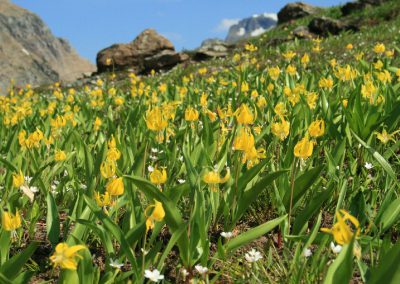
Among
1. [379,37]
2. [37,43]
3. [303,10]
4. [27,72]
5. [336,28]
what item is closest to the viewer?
[379,37]

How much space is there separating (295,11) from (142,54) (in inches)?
436

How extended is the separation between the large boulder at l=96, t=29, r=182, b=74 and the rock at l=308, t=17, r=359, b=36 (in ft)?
16.1

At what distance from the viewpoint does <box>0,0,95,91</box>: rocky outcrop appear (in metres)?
20.9

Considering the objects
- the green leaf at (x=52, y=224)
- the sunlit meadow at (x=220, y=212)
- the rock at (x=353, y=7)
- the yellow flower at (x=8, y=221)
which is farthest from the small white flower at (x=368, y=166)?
the rock at (x=353, y=7)

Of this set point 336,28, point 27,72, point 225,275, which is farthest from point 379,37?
point 27,72

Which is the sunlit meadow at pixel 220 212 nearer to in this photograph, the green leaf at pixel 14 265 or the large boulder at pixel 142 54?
the green leaf at pixel 14 265

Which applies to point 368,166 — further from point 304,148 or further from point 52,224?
point 52,224

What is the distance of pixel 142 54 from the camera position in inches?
631

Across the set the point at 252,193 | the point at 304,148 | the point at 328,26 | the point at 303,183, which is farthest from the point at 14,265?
the point at 328,26

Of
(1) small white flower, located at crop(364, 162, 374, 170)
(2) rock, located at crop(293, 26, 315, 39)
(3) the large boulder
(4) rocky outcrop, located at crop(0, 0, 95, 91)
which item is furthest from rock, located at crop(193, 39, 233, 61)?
(1) small white flower, located at crop(364, 162, 374, 170)

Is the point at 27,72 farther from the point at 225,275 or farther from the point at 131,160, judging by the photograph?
the point at 225,275

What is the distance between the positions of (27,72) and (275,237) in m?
21.5

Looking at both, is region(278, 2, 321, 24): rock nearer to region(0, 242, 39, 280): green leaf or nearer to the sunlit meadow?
the sunlit meadow

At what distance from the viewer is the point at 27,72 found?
70.7 feet
